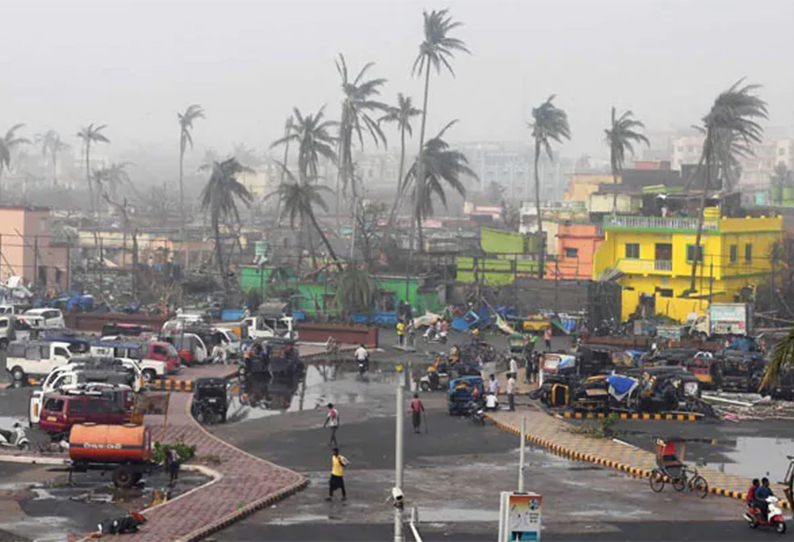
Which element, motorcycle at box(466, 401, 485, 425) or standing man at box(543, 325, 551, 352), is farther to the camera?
standing man at box(543, 325, 551, 352)

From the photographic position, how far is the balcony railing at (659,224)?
6300 centimetres

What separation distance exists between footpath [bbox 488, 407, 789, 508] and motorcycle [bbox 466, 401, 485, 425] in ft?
1.05

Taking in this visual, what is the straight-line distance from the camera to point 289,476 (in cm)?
2652

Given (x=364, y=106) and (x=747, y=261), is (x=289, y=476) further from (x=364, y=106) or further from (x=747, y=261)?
(x=364, y=106)

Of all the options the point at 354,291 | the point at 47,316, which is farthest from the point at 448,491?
the point at 354,291

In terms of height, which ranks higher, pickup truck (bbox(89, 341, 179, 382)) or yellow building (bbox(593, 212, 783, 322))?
yellow building (bbox(593, 212, 783, 322))

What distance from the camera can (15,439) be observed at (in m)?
29.7

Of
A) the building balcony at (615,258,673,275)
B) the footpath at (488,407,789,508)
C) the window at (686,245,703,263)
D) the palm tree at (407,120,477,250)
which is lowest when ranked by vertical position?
the footpath at (488,407,789,508)

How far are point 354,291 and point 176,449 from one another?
32108mm

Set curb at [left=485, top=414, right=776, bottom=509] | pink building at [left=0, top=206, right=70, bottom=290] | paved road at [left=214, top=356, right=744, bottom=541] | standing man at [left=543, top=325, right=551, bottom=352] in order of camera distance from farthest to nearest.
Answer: pink building at [left=0, top=206, right=70, bottom=290] → standing man at [left=543, top=325, right=551, bottom=352] → curb at [left=485, top=414, right=776, bottom=509] → paved road at [left=214, top=356, right=744, bottom=541]

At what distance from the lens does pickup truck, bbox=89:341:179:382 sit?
41.2 m

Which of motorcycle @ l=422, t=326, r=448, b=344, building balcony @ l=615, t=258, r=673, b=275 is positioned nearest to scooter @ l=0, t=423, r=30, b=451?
motorcycle @ l=422, t=326, r=448, b=344

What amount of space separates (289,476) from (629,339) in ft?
92.5

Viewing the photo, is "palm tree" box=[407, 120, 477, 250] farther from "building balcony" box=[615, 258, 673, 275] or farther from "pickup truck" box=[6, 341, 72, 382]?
"pickup truck" box=[6, 341, 72, 382]
